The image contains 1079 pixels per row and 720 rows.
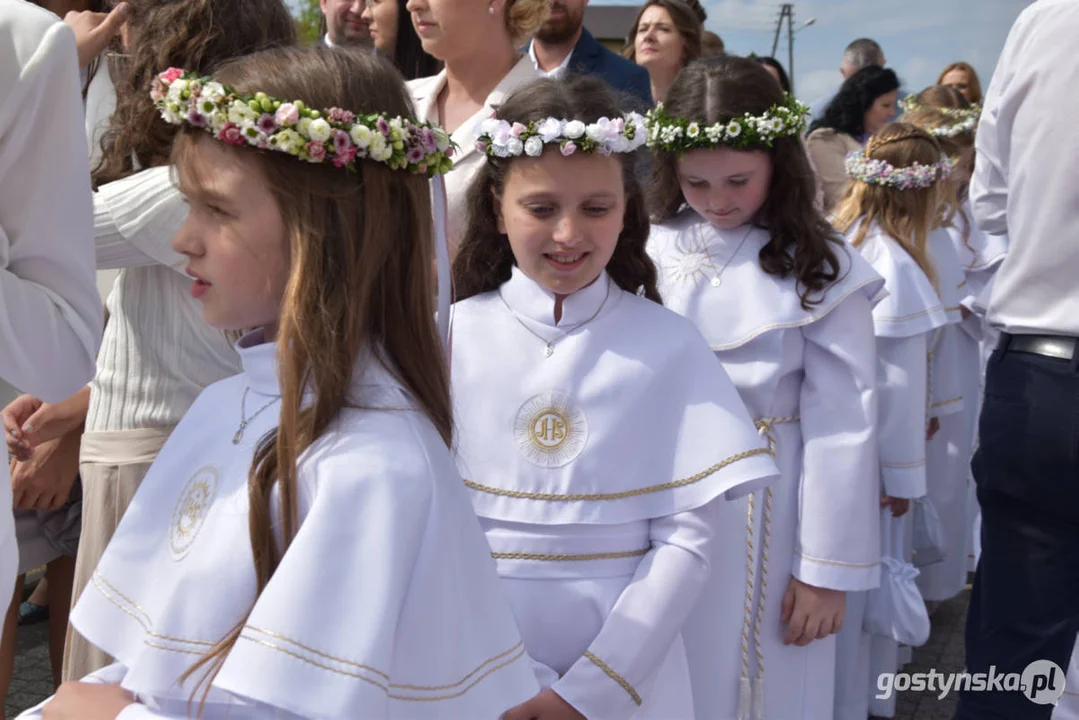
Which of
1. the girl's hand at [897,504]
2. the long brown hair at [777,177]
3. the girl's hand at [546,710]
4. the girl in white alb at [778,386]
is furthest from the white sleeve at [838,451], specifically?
the girl's hand at [897,504]

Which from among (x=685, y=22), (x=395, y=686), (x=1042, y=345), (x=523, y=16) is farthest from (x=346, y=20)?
(x=395, y=686)

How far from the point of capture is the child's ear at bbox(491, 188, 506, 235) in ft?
9.27

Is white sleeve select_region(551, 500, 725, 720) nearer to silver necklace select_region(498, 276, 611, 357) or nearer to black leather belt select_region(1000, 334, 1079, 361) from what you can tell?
silver necklace select_region(498, 276, 611, 357)

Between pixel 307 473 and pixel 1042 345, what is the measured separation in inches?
91.0

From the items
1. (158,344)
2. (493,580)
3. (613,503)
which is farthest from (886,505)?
(493,580)

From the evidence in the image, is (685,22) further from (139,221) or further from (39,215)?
(39,215)

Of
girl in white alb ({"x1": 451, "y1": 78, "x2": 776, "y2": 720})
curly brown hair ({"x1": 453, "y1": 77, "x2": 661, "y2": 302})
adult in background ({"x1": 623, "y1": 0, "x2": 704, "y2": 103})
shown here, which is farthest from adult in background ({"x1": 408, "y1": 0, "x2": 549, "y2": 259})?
adult in background ({"x1": 623, "y1": 0, "x2": 704, "y2": 103})

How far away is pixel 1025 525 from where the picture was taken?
3244mm

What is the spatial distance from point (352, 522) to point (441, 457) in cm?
18

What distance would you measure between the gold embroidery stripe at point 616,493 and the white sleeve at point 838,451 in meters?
0.71

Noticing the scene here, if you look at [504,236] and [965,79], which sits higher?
[504,236]

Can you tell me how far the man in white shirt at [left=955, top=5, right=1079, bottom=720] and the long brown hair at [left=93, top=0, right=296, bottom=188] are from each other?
6.58 feet

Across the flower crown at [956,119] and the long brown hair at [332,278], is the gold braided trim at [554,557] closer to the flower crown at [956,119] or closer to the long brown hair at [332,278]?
the long brown hair at [332,278]

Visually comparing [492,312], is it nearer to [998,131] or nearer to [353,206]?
[353,206]
